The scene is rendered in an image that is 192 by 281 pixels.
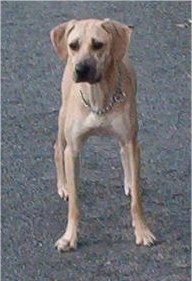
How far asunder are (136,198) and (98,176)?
785 millimetres

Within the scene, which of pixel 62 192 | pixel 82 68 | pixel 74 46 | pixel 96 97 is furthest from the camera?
pixel 62 192

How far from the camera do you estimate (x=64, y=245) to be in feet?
21.5

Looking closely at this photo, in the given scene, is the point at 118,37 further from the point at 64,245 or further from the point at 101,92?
the point at 64,245

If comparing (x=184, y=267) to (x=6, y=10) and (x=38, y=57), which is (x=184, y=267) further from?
(x=6, y=10)

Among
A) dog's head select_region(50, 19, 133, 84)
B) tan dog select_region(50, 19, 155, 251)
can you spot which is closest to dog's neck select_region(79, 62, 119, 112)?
tan dog select_region(50, 19, 155, 251)

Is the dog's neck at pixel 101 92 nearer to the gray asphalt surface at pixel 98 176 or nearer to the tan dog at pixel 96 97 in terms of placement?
the tan dog at pixel 96 97

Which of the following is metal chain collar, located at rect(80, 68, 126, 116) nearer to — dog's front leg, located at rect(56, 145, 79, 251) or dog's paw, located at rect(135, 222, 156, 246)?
dog's front leg, located at rect(56, 145, 79, 251)

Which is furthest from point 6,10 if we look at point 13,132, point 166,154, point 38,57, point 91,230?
point 91,230

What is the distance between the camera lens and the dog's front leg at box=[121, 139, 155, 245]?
258 inches

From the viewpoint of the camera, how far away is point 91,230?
6.75 m

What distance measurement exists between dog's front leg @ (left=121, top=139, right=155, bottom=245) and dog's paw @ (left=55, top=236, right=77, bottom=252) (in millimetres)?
358

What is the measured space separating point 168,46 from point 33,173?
3.06 meters

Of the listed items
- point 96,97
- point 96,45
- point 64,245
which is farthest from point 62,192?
point 96,45

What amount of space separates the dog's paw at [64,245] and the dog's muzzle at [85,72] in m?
0.92
